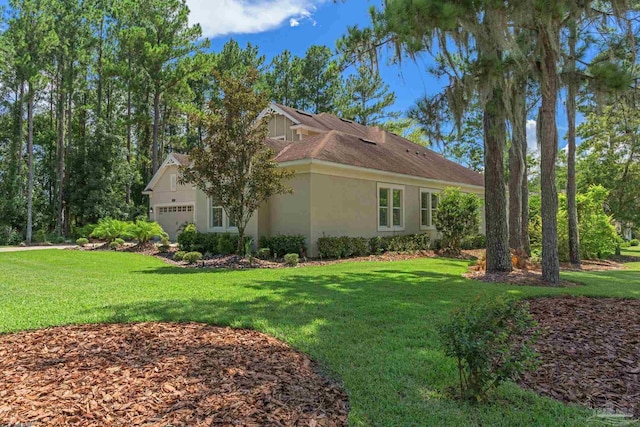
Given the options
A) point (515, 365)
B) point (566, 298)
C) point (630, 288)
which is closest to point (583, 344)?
point (515, 365)

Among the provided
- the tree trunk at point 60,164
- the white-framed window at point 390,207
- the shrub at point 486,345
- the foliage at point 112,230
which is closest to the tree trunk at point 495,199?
the white-framed window at point 390,207

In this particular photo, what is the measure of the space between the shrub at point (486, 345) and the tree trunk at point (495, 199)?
7330 mm

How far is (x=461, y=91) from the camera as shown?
998cm

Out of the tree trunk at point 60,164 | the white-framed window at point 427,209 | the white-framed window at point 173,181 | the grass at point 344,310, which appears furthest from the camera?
the tree trunk at point 60,164

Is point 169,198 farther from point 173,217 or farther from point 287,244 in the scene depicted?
point 287,244

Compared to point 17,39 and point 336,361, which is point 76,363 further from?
point 17,39

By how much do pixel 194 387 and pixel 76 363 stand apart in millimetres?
1297

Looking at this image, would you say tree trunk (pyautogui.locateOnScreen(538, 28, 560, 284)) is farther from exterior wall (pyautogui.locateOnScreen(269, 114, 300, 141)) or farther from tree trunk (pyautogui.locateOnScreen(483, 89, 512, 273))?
exterior wall (pyautogui.locateOnScreen(269, 114, 300, 141))

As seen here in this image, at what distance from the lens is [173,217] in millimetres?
24641

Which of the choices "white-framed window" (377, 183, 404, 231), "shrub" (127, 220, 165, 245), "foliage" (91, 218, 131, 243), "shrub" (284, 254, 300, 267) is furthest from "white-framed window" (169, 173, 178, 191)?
"shrub" (284, 254, 300, 267)

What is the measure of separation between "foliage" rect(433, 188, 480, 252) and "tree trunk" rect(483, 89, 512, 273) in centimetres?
567

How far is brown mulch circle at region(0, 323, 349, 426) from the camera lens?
2812mm

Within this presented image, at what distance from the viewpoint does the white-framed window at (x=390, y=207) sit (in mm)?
16364

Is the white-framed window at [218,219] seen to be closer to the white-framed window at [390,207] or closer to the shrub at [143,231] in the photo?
the shrub at [143,231]
